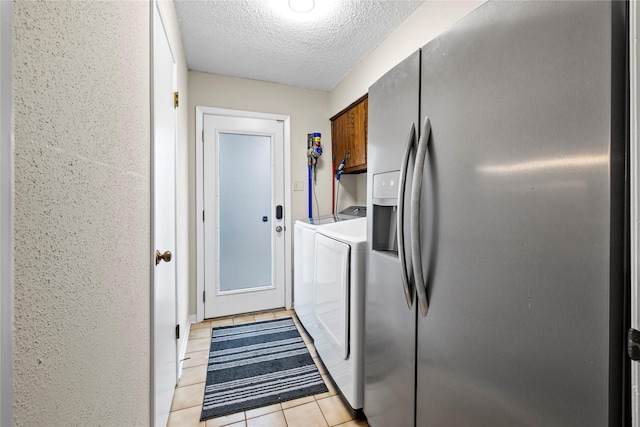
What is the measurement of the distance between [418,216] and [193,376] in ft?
6.24

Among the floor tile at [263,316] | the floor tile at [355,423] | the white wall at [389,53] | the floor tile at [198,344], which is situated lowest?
the floor tile at [355,423]

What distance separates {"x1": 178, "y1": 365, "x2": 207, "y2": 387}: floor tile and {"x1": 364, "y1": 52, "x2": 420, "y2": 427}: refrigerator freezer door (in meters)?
1.15

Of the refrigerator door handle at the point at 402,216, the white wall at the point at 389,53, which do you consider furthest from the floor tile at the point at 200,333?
the refrigerator door handle at the point at 402,216

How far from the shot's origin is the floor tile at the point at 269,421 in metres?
1.53

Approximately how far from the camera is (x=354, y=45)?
2.34 metres

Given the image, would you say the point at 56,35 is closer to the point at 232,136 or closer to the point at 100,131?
the point at 100,131

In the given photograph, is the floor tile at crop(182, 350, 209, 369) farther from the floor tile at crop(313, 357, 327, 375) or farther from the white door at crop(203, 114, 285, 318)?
the floor tile at crop(313, 357, 327, 375)

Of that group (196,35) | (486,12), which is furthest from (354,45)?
(486,12)

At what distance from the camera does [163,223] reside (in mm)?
1496

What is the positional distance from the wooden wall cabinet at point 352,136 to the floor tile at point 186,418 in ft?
6.95

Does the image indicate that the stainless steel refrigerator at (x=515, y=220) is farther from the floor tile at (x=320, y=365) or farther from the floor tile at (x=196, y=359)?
the floor tile at (x=196, y=359)

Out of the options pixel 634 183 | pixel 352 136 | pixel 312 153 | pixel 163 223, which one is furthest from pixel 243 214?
pixel 634 183

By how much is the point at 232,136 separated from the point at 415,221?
8.03ft

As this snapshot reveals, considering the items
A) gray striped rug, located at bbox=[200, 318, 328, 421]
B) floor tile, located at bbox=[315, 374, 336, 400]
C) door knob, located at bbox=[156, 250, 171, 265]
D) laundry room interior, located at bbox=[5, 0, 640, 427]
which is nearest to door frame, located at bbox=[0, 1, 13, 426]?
laundry room interior, located at bbox=[5, 0, 640, 427]
